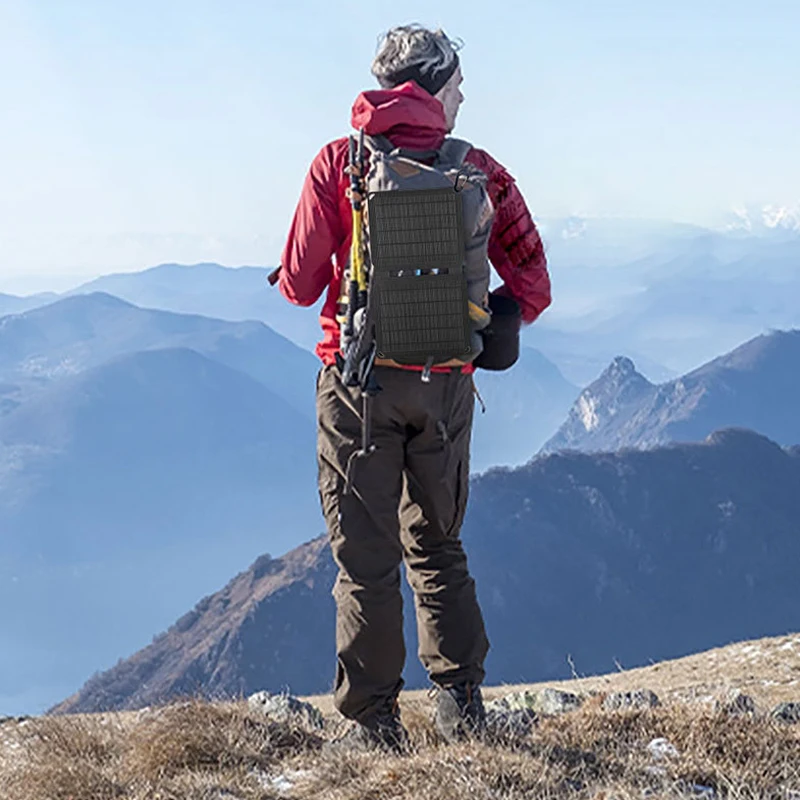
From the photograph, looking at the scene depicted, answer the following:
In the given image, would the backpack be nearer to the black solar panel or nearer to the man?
the black solar panel

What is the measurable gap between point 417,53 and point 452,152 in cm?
45

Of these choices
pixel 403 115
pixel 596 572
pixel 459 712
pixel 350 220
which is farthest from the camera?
pixel 596 572

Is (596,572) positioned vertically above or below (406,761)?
below

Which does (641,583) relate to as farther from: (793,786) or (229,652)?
(793,786)

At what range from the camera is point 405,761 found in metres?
4.40

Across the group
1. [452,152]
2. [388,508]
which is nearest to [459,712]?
[388,508]

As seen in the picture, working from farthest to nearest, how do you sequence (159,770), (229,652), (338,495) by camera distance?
(229,652) → (338,495) → (159,770)

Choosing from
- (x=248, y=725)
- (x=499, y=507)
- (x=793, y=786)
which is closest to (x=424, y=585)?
(x=248, y=725)

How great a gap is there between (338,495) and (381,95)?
176 cm

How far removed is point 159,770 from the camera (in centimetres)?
464

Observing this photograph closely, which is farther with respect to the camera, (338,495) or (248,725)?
(248,725)

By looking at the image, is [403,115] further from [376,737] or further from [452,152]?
[376,737]

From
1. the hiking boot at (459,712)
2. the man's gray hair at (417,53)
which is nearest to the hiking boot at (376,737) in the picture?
the hiking boot at (459,712)

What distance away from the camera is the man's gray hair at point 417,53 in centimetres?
478
